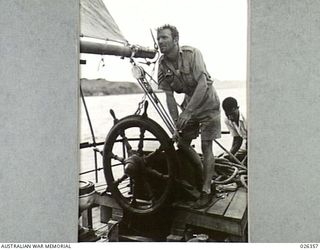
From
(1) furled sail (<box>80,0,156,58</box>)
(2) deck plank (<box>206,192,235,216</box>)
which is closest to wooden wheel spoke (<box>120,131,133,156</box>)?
(1) furled sail (<box>80,0,156,58</box>)

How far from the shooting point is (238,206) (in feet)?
8.09

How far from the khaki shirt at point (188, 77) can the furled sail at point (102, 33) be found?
0.43 feet

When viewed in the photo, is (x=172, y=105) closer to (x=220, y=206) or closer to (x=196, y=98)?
(x=196, y=98)

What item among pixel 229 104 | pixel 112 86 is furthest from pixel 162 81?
pixel 229 104

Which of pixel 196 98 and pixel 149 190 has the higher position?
pixel 196 98

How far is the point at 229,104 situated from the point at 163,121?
1.29ft

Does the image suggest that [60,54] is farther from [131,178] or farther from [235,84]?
[235,84]

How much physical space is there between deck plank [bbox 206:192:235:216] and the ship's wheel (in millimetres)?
264

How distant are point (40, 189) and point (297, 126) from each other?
1525 mm

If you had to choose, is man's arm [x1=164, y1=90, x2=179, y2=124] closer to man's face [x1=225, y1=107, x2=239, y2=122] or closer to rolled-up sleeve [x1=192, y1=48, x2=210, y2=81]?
rolled-up sleeve [x1=192, y1=48, x2=210, y2=81]

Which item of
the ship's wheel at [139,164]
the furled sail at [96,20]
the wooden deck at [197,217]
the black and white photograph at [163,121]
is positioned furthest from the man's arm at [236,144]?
the furled sail at [96,20]

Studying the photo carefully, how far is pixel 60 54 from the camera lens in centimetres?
253

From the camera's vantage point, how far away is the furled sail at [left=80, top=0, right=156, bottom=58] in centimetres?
249

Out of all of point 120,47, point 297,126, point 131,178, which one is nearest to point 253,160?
point 297,126
